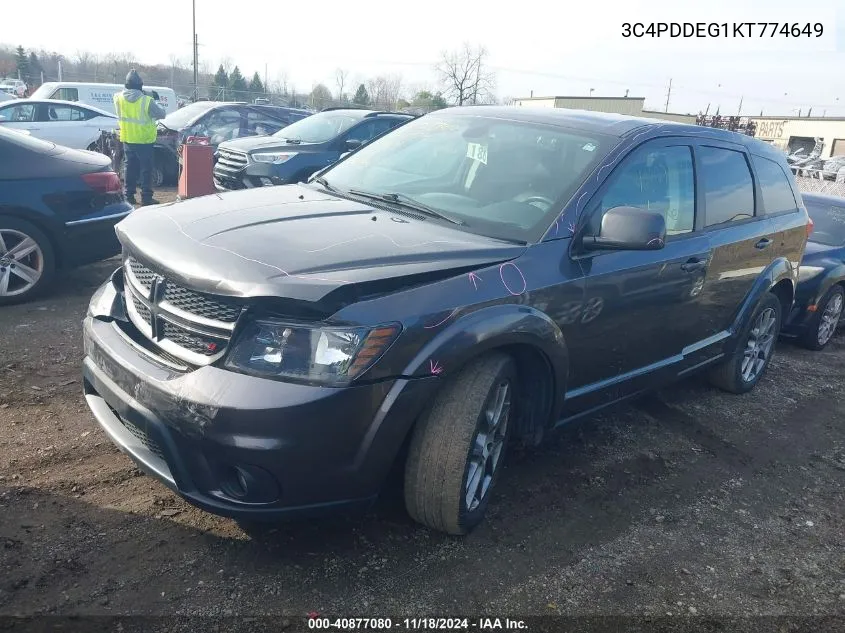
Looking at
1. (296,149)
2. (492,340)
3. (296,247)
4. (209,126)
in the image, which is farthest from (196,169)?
(492,340)

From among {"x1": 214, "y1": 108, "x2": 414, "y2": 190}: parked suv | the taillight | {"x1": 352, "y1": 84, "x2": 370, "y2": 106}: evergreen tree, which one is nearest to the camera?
the taillight

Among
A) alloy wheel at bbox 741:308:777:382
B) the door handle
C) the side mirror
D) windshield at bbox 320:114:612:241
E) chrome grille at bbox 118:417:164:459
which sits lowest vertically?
alloy wheel at bbox 741:308:777:382

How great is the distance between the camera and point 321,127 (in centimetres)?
1039

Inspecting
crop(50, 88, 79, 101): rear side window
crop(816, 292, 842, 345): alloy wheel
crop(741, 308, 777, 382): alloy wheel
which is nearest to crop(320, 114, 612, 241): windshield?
crop(741, 308, 777, 382): alloy wheel

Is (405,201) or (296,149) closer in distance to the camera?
(405,201)

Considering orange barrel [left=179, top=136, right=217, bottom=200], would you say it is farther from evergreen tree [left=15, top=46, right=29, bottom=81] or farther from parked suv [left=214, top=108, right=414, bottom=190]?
evergreen tree [left=15, top=46, right=29, bottom=81]

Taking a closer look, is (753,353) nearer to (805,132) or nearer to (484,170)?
(484,170)

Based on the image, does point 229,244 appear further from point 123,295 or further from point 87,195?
point 87,195

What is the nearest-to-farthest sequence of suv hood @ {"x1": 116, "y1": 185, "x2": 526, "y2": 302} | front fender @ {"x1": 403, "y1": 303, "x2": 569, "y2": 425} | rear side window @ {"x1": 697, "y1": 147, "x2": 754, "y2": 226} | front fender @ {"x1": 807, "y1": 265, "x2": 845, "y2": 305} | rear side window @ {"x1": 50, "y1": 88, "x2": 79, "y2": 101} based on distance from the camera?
suv hood @ {"x1": 116, "y1": 185, "x2": 526, "y2": 302}
front fender @ {"x1": 403, "y1": 303, "x2": 569, "y2": 425}
rear side window @ {"x1": 697, "y1": 147, "x2": 754, "y2": 226}
front fender @ {"x1": 807, "y1": 265, "x2": 845, "y2": 305}
rear side window @ {"x1": 50, "y1": 88, "x2": 79, "y2": 101}

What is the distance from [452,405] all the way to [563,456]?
4.68 feet

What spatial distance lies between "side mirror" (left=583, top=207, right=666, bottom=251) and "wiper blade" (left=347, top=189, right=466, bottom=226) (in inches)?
25.7

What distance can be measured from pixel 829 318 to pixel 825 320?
95 mm

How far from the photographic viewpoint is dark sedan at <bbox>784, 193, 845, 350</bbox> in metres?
6.27

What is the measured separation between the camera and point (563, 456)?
3816 millimetres
